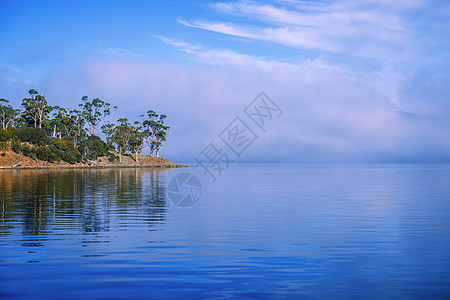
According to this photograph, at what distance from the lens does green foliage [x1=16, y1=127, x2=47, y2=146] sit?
118m

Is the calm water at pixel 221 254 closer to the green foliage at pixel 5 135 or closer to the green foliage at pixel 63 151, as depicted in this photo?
the green foliage at pixel 5 135

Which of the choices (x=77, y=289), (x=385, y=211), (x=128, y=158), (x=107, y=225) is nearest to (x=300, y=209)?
(x=385, y=211)

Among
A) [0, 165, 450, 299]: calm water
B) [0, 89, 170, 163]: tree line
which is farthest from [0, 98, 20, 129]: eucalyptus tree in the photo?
[0, 165, 450, 299]: calm water

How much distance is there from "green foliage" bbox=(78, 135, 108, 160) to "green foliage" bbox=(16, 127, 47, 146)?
21.1 m

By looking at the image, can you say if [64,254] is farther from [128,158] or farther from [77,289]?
[128,158]

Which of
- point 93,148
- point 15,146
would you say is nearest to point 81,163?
point 93,148

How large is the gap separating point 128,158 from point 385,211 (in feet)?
503

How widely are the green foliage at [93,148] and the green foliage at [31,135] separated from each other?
21123mm

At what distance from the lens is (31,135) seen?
392ft

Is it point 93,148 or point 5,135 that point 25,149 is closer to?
point 5,135

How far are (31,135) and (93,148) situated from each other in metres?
30.7

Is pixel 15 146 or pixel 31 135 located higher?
pixel 31 135

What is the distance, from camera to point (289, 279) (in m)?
10.5

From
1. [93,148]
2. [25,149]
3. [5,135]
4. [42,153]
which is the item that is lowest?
[42,153]
